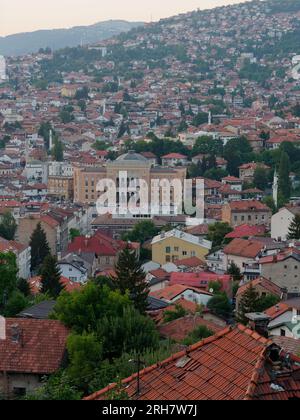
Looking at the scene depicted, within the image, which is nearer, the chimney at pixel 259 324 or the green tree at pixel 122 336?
the chimney at pixel 259 324

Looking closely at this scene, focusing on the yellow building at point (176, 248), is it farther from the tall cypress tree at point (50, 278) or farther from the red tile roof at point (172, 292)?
the tall cypress tree at point (50, 278)

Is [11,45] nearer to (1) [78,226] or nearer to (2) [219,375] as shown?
(1) [78,226]

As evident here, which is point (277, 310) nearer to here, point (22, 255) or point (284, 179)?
point (22, 255)

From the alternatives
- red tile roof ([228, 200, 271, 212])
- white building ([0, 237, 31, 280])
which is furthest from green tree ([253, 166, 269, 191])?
white building ([0, 237, 31, 280])

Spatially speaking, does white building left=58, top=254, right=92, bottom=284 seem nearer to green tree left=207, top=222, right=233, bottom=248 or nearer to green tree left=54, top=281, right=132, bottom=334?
green tree left=207, top=222, right=233, bottom=248

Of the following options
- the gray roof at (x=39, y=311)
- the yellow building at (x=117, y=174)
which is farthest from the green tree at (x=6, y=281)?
the yellow building at (x=117, y=174)

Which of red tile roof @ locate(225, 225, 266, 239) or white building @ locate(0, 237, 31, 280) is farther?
red tile roof @ locate(225, 225, 266, 239)
